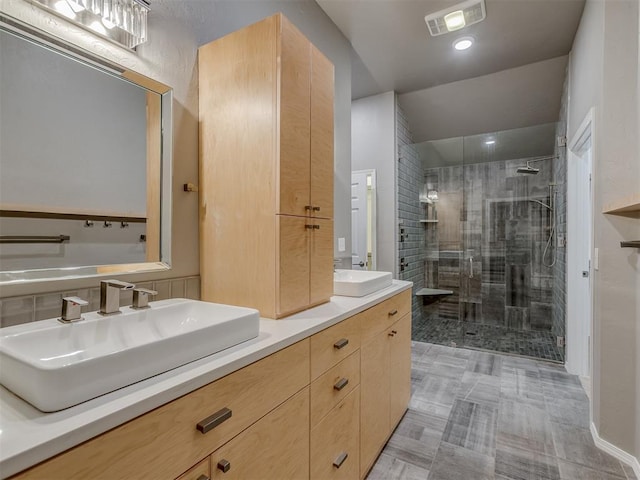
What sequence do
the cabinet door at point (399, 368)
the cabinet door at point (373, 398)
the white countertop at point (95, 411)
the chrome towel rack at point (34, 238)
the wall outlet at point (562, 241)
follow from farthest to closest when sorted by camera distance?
1. the wall outlet at point (562, 241)
2. the cabinet door at point (399, 368)
3. the cabinet door at point (373, 398)
4. the chrome towel rack at point (34, 238)
5. the white countertop at point (95, 411)

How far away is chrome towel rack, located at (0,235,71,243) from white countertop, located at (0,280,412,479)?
0.48 meters

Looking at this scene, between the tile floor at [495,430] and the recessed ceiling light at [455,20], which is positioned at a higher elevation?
the recessed ceiling light at [455,20]

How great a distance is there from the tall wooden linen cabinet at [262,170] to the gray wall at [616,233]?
1726 mm

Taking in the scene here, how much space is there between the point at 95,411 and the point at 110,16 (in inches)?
50.8

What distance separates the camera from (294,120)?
54.6 inches

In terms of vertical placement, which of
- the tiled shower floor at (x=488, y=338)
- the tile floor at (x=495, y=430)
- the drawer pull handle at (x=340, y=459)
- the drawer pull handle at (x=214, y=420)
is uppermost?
the drawer pull handle at (x=214, y=420)

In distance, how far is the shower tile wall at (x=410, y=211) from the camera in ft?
12.3

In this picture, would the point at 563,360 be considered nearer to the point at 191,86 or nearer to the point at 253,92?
the point at 253,92

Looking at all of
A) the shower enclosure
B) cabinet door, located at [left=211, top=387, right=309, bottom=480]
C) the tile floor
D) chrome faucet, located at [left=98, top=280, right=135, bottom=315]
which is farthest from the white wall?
chrome faucet, located at [left=98, top=280, right=135, bottom=315]

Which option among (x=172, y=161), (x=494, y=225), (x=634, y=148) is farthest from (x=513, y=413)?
(x=172, y=161)

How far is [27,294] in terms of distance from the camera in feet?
3.25

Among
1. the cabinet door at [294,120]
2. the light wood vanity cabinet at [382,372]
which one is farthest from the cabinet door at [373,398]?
the cabinet door at [294,120]

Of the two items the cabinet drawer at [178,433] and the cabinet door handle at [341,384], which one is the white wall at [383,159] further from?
the cabinet drawer at [178,433]

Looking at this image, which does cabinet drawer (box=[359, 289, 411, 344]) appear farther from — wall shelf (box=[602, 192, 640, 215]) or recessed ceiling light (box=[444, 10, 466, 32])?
recessed ceiling light (box=[444, 10, 466, 32])
